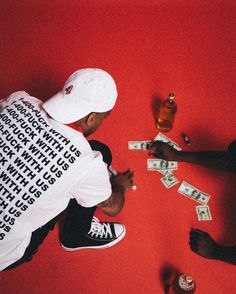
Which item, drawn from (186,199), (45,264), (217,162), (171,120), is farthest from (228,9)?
(45,264)

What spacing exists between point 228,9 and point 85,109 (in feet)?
9.64

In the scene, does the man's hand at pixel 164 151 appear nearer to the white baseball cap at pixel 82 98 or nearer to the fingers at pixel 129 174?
the fingers at pixel 129 174

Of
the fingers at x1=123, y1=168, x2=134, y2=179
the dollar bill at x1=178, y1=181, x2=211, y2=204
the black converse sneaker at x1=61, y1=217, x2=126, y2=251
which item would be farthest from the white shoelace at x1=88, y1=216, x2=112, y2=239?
the dollar bill at x1=178, y1=181, x2=211, y2=204

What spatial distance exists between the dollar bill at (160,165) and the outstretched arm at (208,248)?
0.55 metres

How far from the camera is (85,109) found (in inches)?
57.4

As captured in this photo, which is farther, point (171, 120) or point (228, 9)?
point (228, 9)

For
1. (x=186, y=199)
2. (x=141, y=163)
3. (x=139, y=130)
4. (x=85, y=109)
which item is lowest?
(x=186, y=199)

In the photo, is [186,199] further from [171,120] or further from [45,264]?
[45,264]

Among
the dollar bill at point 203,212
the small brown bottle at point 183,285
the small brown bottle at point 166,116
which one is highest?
the small brown bottle at point 166,116

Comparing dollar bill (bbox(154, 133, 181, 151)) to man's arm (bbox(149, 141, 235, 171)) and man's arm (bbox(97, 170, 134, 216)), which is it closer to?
man's arm (bbox(149, 141, 235, 171))

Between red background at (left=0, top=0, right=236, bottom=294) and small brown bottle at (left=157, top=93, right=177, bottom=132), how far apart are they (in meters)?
0.08

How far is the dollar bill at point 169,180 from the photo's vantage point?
7.41 feet

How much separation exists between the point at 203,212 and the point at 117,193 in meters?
0.74

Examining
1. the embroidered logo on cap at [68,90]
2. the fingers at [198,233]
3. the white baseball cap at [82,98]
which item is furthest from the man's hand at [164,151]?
the embroidered logo on cap at [68,90]
